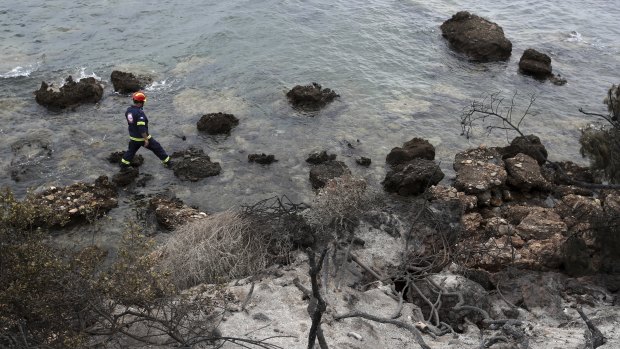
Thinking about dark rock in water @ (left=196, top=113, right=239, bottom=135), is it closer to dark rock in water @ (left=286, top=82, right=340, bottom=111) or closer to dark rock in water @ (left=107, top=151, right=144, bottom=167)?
dark rock in water @ (left=107, top=151, right=144, bottom=167)

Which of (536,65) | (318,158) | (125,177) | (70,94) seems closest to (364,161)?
(318,158)

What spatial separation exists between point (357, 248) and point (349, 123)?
6.21m

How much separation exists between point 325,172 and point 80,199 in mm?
5541

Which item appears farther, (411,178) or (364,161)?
(364,161)

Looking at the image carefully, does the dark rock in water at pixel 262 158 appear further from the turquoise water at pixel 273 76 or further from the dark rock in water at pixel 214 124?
the dark rock in water at pixel 214 124

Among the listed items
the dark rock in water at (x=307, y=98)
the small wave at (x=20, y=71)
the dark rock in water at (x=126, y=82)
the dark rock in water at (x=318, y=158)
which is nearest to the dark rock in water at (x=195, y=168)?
the dark rock in water at (x=318, y=158)

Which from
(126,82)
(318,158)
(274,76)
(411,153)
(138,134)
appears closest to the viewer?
(138,134)

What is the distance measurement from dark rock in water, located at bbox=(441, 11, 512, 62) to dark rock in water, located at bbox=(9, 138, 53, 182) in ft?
49.1

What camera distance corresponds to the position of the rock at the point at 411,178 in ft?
41.0

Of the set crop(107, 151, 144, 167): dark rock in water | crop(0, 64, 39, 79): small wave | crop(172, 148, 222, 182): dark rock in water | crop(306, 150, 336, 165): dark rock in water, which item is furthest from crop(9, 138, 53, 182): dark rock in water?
crop(306, 150, 336, 165): dark rock in water

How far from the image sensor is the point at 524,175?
13039 mm

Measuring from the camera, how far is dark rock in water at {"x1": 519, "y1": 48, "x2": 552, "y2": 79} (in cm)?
1881

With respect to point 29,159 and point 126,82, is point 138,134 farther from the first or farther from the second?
point 126,82

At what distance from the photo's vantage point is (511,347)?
6.99 m
